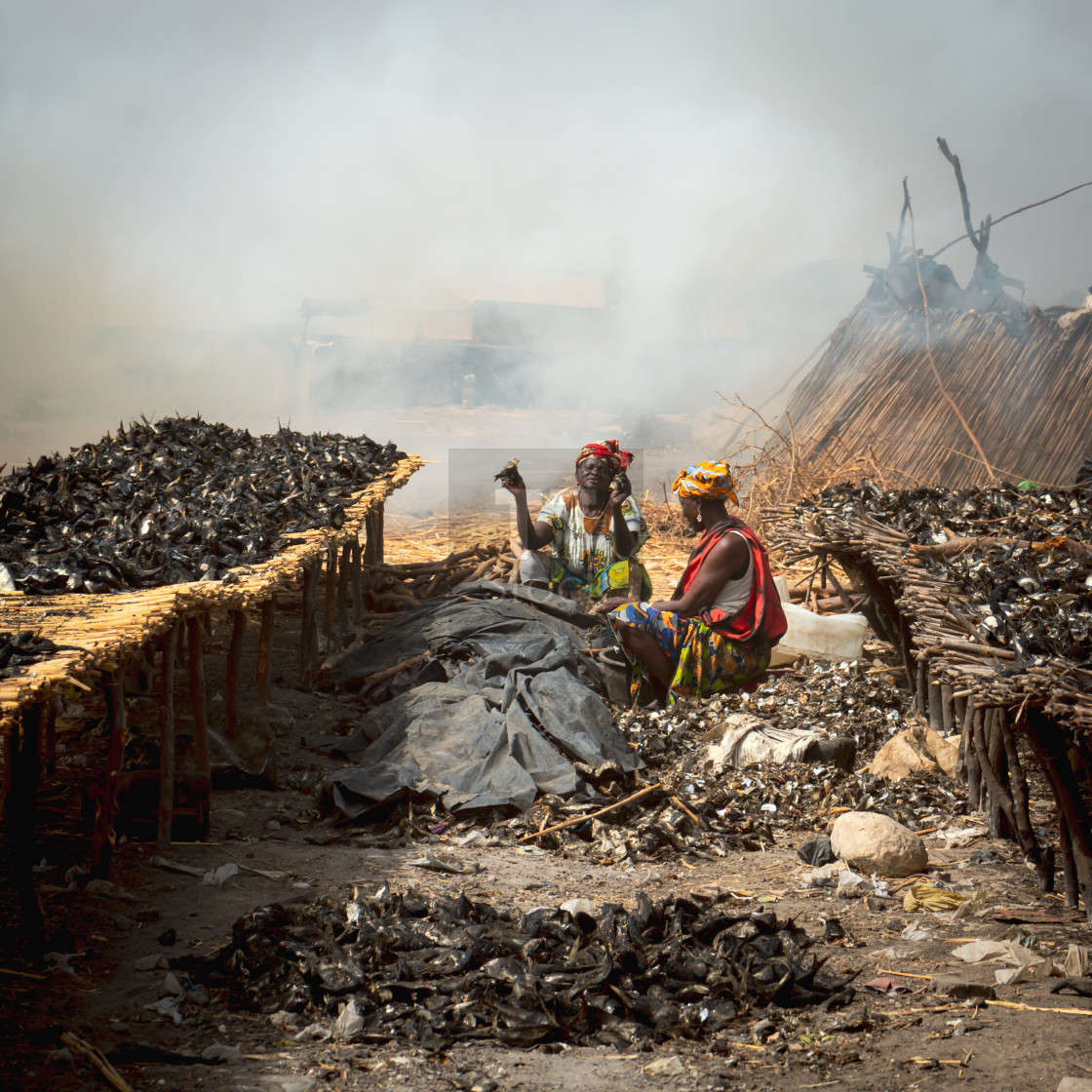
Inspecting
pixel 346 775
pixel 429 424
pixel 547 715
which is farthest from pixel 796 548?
pixel 429 424

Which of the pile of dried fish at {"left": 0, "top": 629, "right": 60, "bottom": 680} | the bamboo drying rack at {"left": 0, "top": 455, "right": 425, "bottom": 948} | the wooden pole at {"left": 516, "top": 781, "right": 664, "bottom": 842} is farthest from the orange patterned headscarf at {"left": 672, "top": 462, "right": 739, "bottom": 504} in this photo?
the pile of dried fish at {"left": 0, "top": 629, "right": 60, "bottom": 680}

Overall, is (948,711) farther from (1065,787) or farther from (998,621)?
(1065,787)

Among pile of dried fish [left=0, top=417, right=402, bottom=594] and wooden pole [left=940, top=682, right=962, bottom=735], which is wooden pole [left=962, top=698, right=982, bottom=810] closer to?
wooden pole [left=940, top=682, right=962, bottom=735]

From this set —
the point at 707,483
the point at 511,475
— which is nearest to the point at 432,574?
the point at 511,475

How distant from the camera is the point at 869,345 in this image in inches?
407

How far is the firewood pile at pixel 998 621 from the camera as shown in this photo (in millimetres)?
2969

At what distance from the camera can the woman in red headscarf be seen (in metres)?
6.83

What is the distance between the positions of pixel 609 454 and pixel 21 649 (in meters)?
4.47

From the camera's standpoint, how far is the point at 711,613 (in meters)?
5.65

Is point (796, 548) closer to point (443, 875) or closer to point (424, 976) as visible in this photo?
point (443, 875)

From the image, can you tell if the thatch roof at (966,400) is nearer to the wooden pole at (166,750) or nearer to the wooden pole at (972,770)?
the wooden pole at (972,770)

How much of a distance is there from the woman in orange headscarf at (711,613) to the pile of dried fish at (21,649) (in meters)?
3.25

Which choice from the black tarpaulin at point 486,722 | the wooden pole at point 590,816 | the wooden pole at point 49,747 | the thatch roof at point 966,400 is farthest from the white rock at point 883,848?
the thatch roof at point 966,400

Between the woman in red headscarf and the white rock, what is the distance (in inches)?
132
